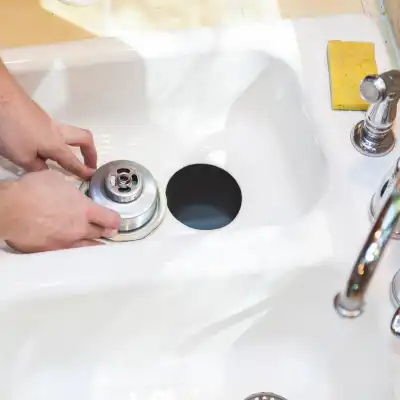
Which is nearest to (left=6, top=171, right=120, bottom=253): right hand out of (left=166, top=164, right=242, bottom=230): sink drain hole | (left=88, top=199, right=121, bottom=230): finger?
(left=88, top=199, right=121, bottom=230): finger

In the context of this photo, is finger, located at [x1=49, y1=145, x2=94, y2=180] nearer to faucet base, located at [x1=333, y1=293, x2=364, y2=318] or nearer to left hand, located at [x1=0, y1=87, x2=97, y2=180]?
left hand, located at [x1=0, y1=87, x2=97, y2=180]

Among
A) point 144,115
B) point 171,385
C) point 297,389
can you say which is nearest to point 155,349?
point 171,385

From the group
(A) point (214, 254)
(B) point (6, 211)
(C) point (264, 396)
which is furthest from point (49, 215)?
(C) point (264, 396)

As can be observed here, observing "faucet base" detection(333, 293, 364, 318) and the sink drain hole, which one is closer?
"faucet base" detection(333, 293, 364, 318)

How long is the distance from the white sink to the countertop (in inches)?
0.9

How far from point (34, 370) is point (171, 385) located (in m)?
0.14

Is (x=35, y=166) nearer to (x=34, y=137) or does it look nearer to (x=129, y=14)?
(x=34, y=137)

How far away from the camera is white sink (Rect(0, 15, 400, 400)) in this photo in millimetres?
601

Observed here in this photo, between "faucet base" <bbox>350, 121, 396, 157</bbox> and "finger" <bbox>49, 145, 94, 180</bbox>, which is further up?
"faucet base" <bbox>350, 121, 396, 157</bbox>

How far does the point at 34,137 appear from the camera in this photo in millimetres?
688

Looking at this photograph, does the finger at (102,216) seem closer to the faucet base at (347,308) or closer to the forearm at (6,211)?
the forearm at (6,211)

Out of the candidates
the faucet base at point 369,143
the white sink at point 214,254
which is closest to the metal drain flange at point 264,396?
the white sink at point 214,254

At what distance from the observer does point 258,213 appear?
2.49 ft

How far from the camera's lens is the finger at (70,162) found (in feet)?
2.31
